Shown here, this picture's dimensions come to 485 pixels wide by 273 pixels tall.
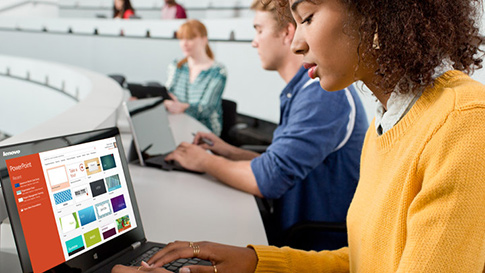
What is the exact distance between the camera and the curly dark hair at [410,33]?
66 cm

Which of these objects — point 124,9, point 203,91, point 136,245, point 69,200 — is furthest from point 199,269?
point 124,9

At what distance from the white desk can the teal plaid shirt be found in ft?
4.23

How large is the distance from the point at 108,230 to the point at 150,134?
0.93 m

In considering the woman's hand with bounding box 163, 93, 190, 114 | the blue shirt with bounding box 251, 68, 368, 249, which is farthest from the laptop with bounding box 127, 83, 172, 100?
the blue shirt with bounding box 251, 68, 368, 249

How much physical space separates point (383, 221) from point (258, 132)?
363cm

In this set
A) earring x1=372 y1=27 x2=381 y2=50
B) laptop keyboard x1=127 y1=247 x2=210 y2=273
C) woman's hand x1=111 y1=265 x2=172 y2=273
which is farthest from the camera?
laptop keyboard x1=127 y1=247 x2=210 y2=273

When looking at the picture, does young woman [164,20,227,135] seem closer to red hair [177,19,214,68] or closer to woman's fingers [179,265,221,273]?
red hair [177,19,214,68]

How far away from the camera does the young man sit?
1485 mm

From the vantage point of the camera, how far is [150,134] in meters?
1.81

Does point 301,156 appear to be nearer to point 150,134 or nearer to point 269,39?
point 269,39

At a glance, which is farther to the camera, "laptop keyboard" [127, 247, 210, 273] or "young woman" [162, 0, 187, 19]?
"young woman" [162, 0, 187, 19]

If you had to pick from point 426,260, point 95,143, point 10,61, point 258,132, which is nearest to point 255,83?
point 258,132

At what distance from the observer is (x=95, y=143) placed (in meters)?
0.93

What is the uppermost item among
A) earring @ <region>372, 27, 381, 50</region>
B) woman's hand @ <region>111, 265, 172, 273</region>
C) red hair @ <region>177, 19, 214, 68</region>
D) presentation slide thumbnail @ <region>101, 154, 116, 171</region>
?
red hair @ <region>177, 19, 214, 68</region>
